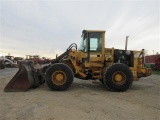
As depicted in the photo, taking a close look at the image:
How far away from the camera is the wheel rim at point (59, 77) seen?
11.1m

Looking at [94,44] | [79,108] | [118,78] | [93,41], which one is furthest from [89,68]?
[79,108]

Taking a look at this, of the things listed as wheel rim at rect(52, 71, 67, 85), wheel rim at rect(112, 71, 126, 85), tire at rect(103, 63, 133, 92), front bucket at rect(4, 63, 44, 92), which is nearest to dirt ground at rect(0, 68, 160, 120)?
front bucket at rect(4, 63, 44, 92)

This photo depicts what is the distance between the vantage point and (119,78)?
11125mm

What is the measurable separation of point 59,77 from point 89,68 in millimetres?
1559

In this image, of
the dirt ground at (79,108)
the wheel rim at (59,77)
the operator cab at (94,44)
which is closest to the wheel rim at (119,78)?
the operator cab at (94,44)

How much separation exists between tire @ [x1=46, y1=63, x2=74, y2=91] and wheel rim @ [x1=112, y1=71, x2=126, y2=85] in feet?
6.07

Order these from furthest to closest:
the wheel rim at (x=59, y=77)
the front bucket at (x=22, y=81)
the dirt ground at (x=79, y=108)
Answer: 1. the wheel rim at (x=59, y=77)
2. the front bucket at (x=22, y=81)
3. the dirt ground at (x=79, y=108)

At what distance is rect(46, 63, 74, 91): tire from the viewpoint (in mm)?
11070

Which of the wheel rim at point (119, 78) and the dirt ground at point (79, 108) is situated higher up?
the wheel rim at point (119, 78)

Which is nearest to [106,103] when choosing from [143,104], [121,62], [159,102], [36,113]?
[143,104]

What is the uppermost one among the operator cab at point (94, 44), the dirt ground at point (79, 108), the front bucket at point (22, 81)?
the operator cab at point (94, 44)

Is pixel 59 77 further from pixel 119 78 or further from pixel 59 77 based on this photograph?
pixel 119 78

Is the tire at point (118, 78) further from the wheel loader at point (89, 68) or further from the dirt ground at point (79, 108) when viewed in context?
the dirt ground at point (79, 108)

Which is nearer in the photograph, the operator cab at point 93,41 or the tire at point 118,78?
the tire at point 118,78
